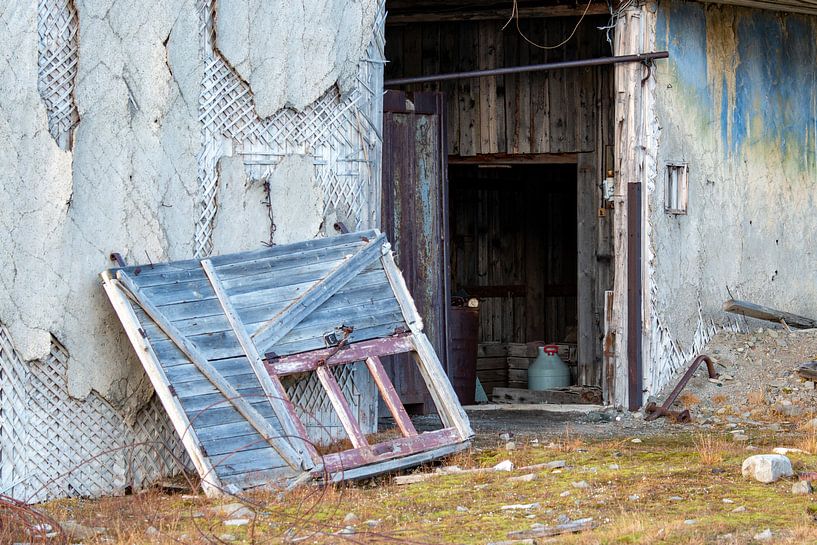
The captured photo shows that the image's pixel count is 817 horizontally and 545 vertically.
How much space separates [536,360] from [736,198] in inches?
126

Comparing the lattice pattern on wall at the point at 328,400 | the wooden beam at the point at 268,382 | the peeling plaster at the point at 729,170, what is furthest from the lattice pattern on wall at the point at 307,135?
the peeling plaster at the point at 729,170

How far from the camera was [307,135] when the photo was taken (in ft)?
30.9

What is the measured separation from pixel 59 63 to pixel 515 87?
6.51 m

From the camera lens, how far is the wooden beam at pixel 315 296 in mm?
8312

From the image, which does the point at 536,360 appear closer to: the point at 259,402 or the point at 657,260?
the point at 657,260

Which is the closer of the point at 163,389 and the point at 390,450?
the point at 163,389

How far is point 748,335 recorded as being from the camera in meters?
12.2

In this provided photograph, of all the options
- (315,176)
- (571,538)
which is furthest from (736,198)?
(571,538)

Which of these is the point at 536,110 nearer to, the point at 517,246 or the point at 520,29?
the point at 520,29

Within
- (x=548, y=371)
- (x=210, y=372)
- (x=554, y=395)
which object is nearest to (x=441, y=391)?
(x=210, y=372)

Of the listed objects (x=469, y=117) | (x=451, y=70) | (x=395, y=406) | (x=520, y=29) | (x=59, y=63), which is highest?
(x=520, y=29)

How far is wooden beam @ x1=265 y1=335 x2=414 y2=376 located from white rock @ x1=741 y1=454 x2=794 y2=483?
8.64ft

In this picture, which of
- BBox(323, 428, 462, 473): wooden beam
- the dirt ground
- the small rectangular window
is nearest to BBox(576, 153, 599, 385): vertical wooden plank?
the small rectangular window

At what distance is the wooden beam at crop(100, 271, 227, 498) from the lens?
738cm
